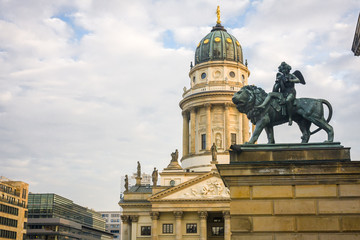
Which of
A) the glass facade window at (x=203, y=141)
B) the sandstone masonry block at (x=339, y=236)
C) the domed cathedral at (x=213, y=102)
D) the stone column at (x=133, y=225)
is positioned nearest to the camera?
the sandstone masonry block at (x=339, y=236)

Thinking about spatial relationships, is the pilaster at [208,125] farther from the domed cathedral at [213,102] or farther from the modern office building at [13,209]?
the modern office building at [13,209]

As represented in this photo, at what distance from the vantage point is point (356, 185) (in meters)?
15.3

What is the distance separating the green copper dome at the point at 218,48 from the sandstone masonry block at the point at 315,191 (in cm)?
8343

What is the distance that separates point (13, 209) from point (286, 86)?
289 feet

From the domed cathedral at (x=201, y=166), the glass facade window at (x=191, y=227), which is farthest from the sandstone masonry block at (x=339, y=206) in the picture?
the glass facade window at (x=191, y=227)

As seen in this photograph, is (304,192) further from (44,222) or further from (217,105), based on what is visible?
(44,222)

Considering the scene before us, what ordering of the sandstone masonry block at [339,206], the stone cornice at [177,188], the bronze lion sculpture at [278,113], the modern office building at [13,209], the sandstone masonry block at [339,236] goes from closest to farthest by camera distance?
the sandstone masonry block at [339,236]
the sandstone masonry block at [339,206]
the bronze lion sculpture at [278,113]
the stone cornice at [177,188]
the modern office building at [13,209]

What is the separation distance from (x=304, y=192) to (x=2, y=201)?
8487 cm

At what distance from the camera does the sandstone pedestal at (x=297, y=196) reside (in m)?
15.1

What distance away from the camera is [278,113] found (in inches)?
696

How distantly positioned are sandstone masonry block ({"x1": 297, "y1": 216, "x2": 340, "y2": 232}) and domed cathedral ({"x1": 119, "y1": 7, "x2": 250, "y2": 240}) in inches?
2422

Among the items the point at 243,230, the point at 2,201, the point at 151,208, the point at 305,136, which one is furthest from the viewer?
the point at 2,201

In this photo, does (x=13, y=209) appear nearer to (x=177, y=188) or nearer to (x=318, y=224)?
(x=177, y=188)

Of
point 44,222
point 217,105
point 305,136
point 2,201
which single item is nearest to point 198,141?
point 217,105
